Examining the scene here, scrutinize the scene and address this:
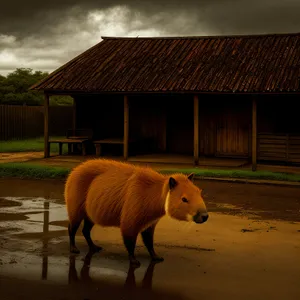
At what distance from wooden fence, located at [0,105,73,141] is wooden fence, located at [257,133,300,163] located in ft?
51.4

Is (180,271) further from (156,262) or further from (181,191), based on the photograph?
(181,191)

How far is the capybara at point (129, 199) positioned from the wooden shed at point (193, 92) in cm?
1049

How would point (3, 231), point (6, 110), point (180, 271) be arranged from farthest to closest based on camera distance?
1. point (6, 110)
2. point (3, 231)
3. point (180, 271)

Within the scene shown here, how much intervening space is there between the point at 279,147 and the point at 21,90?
120 feet

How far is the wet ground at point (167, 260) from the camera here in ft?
18.5

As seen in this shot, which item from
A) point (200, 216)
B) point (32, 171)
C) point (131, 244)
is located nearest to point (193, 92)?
point (32, 171)

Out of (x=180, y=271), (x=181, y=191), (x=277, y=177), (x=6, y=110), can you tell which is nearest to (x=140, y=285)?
(x=180, y=271)

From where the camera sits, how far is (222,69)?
1892 cm

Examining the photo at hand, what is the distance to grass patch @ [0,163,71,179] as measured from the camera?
15.4 metres

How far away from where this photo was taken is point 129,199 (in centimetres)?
646

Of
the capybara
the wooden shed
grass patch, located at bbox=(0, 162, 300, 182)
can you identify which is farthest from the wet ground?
the wooden shed

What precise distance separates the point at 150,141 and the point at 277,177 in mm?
8016

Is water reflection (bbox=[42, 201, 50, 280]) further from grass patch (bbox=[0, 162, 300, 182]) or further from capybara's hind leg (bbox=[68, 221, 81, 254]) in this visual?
grass patch (bbox=[0, 162, 300, 182])

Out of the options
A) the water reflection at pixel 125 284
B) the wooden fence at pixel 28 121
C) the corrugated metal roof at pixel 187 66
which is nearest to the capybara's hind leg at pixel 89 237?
the water reflection at pixel 125 284
